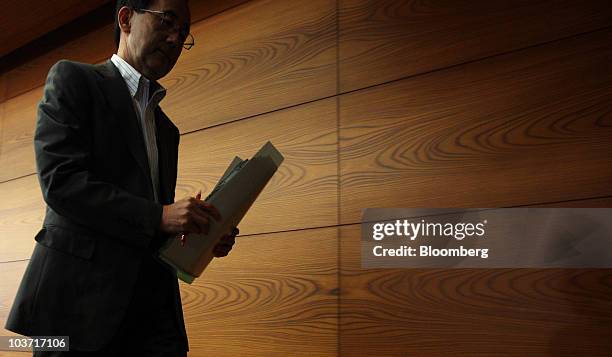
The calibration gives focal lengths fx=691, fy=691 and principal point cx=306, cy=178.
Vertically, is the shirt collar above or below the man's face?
below

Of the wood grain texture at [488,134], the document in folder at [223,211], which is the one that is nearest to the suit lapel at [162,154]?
the document in folder at [223,211]

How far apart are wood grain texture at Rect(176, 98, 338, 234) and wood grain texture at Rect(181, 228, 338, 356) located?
0.14ft

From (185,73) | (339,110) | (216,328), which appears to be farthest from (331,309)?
(185,73)

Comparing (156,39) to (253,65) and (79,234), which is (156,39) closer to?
(79,234)

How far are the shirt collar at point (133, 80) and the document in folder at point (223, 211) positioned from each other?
Answer: 0.66 feet

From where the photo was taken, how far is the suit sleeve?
0.94m

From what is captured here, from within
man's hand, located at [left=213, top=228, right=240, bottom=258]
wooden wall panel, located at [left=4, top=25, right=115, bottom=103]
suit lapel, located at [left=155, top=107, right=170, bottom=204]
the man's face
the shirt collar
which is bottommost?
man's hand, located at [left=213, top=228, right=240, bottom=258]

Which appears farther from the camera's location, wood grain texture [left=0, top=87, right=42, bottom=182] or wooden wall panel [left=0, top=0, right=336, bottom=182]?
wood grain texture [left=0, top=87, right=42, bottom=182]

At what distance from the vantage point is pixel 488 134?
58.7 inches

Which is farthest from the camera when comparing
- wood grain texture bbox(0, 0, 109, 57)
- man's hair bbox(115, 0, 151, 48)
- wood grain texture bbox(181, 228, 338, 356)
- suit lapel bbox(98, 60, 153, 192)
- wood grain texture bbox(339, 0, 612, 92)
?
wood grain texture bbox(0, 0, 109, 57)

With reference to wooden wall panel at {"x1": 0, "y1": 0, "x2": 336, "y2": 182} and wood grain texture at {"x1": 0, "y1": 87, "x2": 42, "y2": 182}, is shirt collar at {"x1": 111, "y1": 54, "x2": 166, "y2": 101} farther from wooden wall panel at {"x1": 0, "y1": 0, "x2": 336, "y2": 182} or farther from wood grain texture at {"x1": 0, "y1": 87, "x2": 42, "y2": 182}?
wood grain texture at {"x1": 0, "y1": 87, "x2": 42, "y2": 182}

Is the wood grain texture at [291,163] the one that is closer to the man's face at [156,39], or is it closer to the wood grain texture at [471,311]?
the wood grain texture at [471,311]

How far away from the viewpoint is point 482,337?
1.40 meters

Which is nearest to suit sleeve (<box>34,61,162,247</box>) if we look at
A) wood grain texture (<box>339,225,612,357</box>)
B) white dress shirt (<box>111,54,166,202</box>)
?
white dress shirt (<box>111,54,166,202</box>)
